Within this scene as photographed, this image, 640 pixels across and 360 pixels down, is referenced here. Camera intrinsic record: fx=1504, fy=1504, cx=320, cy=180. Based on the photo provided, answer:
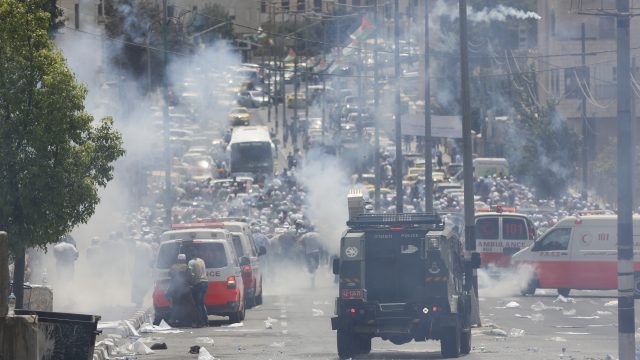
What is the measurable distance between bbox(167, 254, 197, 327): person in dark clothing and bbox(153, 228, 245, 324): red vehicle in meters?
0.48

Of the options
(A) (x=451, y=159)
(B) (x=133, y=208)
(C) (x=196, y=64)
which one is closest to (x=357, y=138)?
(A) (x=451, y=159)

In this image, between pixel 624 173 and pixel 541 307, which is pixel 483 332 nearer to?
pixel 541 307

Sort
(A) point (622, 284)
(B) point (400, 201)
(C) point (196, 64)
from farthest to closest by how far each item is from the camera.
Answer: (C) point (196, 64) → (B) point (400, 201) → (A) point (622, 284)

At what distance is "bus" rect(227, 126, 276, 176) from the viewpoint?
7988 cm

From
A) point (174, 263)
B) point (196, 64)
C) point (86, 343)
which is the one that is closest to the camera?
point (86, 343)

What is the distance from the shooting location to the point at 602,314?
1099 inches

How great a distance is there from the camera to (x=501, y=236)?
122ft

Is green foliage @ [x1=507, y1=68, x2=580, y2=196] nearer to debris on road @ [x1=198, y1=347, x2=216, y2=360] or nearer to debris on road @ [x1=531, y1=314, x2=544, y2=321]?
debris on road @ [x1=531, y1=314, x2=544, y2=321]

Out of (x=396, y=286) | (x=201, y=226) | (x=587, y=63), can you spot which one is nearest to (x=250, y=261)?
(x=201, y=226)

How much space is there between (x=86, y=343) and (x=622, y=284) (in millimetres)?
6499

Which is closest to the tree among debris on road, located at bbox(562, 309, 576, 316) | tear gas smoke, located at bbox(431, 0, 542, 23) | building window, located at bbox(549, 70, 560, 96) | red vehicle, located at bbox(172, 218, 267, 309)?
red vehicle, located at bbox(172, 218, 267, 309)

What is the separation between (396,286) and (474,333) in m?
4.63

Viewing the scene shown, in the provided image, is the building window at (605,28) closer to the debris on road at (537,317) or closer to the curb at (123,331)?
the debris on road at (537,317)

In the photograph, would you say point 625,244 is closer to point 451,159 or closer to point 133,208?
point 133,208
